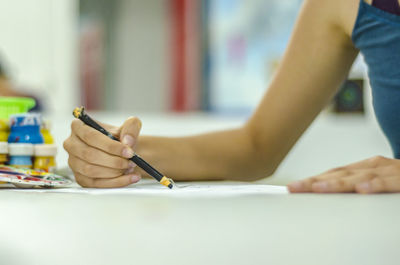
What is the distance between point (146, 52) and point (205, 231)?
3520mm

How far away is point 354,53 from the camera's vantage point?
0.84 meters

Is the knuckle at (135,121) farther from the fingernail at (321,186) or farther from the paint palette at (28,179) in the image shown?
the fingernail at (321,186)

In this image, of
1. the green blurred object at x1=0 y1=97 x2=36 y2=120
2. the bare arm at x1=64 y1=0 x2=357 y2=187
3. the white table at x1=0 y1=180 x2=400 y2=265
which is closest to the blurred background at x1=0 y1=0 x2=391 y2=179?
the bare arm at x1=64 y1=0 x2=357 y2=187

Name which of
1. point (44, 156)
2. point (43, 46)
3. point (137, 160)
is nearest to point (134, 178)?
point (137, 160)

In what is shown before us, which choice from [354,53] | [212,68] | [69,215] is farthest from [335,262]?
[212,68]

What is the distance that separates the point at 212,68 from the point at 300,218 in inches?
120

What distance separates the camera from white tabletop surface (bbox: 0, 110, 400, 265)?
0.90 ft

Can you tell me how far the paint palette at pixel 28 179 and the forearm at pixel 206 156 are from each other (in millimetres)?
164

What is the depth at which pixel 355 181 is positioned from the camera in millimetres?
401

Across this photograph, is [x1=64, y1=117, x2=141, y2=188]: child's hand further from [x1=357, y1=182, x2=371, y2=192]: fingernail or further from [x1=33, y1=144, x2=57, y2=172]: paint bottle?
[x1=357, y1=182, x2=371, y2=192]: fingernail

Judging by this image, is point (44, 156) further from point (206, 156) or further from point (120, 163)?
point (206, 156)

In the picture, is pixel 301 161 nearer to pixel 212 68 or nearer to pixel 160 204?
pixel 160 204

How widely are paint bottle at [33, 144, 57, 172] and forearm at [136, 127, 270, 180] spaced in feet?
0.38

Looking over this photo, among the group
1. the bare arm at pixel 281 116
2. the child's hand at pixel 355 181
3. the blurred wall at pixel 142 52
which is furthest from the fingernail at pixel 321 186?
the blurred wall at pixel 142 52
